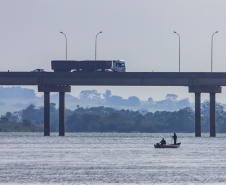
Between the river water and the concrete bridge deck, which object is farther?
the concrete bridge deck

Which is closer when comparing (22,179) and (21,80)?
(22,179)

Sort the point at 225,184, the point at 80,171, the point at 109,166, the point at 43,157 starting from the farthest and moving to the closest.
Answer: the point at 43,157 < the point at 109,166 < the point at 80,171 < the point at 225,184

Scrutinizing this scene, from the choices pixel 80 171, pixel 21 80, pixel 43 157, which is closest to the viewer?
pixel 80 171

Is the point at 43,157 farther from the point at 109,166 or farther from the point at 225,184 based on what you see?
the point at 225,184

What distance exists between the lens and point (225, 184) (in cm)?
8681

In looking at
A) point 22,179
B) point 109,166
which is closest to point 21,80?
point 109,166

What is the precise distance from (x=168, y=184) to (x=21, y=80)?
367ft

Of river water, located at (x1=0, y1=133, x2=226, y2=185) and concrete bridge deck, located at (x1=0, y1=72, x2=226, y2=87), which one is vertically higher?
concrete bridge deck, located at (x1=0, y1=72, x2=226, y2=87)

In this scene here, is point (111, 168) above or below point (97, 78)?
below

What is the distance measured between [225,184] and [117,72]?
111355 millimetres

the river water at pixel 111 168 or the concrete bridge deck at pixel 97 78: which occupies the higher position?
the concrete bridge deck at pixel 97 78

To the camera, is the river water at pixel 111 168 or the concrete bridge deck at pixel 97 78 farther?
the concrete bridge deck at pixel 97 78

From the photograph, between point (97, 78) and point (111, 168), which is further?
point (97, 78)

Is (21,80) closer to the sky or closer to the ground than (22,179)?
closer to the sky
